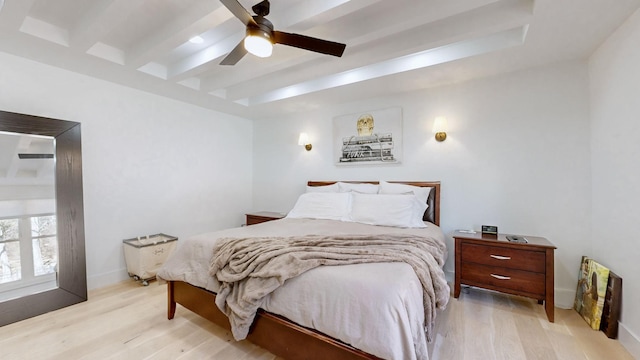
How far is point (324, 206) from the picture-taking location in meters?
3.15

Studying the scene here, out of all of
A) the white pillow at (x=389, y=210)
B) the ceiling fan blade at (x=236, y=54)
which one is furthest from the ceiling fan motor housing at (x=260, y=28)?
the white pillow at (x=389, y=210)

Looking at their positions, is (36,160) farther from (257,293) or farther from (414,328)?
(414,328)

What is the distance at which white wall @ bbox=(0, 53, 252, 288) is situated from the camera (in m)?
2.53

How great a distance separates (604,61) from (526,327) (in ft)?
7.36

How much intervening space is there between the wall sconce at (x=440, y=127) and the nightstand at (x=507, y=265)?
1.13 meters

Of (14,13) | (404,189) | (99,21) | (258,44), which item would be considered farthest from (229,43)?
(404,189)

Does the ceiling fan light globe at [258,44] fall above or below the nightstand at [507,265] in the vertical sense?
above

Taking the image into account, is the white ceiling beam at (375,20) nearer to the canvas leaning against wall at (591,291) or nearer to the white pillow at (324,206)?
the white pillow at (324,206)

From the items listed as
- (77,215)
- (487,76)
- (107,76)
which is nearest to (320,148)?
(487,76)

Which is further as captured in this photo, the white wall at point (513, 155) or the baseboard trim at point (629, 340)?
the white wall at point (513, 155)

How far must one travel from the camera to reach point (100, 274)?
2857 mm

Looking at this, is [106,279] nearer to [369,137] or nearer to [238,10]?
[238,10]

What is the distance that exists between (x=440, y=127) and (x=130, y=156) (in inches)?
146

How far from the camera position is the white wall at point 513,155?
7.88ft
